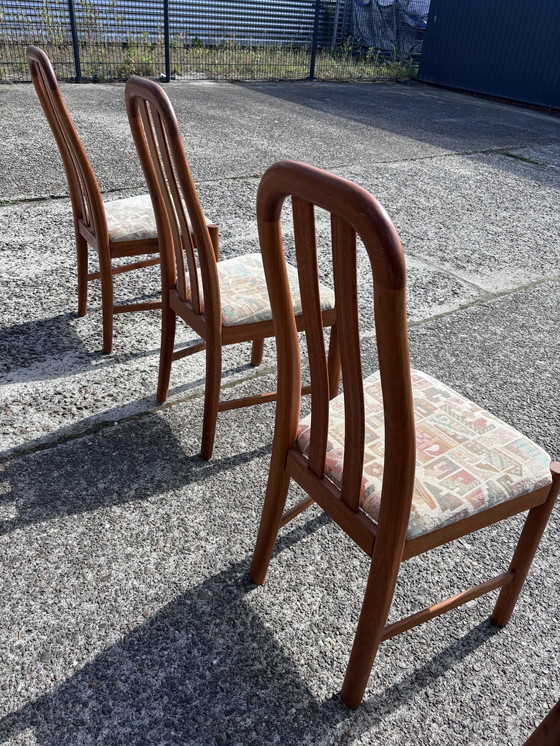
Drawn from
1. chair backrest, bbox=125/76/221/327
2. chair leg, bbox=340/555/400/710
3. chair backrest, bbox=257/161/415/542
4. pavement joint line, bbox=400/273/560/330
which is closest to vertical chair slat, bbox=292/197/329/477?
chair backrest, bbox=257/161/415/542

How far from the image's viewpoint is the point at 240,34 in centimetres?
1076

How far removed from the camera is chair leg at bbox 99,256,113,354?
2.51 m

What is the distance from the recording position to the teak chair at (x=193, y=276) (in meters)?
1.76

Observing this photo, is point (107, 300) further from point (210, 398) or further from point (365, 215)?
point (365, 215)

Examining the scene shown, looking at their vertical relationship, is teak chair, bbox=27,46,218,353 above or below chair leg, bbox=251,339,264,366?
above

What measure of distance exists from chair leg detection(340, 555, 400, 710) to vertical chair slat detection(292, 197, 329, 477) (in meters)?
0.26

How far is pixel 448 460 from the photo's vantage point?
1.39 metres

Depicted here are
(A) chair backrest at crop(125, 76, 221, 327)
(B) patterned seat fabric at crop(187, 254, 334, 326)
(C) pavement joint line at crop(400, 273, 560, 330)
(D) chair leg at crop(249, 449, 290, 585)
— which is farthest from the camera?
(C) pavement joint line at crop(400, 273, 560, 330)

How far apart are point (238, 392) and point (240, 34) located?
1018 centimetres

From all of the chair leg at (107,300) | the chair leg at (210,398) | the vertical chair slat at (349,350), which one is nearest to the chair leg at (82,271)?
the chair leg at (107,300)

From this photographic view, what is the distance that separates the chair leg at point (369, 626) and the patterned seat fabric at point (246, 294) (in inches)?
38.7

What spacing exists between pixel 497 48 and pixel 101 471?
11.6m

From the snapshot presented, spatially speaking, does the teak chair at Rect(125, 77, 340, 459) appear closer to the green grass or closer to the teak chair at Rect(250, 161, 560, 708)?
the teak chair at Rect(250, 161, 560, 708)

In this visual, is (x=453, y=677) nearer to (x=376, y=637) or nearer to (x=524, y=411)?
(x=376, y=637)
